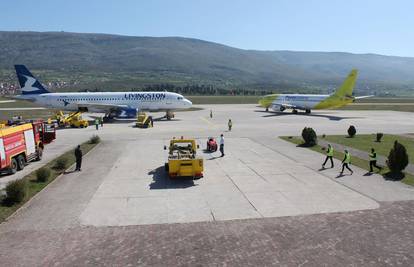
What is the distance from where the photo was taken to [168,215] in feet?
53.1

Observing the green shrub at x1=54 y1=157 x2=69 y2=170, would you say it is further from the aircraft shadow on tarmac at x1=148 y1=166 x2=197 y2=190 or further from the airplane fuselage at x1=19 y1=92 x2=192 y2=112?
the airplane fuselage at x1=19 y1=92 x2=192 y2=112

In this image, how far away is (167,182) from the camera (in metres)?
21.8

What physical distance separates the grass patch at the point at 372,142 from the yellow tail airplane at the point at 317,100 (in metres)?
24.4

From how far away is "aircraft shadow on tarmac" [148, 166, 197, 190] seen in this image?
20934 millimetres

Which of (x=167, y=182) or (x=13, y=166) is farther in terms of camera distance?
(x=13, y=166)

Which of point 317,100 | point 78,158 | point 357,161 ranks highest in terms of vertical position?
point 317,100

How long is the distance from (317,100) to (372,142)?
3456cm

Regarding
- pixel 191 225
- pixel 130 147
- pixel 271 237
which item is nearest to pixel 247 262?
pixel 271 237

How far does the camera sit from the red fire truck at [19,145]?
22969mm

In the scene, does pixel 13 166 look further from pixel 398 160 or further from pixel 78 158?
pixel 398 160

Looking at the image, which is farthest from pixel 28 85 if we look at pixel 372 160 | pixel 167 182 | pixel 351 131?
pixel 372 160

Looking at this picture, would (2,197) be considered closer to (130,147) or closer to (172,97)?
(130,147)

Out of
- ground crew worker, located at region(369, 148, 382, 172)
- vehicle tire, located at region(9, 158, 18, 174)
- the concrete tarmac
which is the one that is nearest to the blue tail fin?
the concrete tarmac

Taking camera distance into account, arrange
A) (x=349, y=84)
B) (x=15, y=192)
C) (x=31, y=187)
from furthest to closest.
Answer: (x=349, y=84) < (x=31, y=187) < (x=15, y=192)
